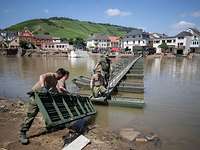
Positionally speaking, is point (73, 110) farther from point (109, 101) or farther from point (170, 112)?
point (170, 112)

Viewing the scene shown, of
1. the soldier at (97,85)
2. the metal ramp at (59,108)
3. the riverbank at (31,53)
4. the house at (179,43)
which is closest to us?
the metal ramp at (59,108)

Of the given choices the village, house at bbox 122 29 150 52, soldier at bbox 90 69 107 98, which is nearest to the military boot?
soldier at bbox 90 69 107 98

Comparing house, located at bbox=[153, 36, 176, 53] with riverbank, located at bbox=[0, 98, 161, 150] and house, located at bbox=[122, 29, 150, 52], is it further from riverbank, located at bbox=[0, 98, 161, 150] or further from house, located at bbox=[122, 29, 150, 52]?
riverbank, located at bbox=[0, 98, 161, 150]

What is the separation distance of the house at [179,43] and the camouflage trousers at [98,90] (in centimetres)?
6666

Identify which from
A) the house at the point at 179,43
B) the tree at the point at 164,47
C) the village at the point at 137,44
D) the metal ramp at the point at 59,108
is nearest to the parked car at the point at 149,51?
the village at the point at 137,44

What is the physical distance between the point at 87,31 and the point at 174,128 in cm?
17726

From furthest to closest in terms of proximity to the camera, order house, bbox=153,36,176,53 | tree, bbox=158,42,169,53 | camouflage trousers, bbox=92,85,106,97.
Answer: house, bbox=153,36,176,53 < tree, bbox=158,42,169,53 < camouflage trousers, bbox=92,85,106,97

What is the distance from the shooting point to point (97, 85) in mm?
10523

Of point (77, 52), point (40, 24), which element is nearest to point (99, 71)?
point (77, 52)

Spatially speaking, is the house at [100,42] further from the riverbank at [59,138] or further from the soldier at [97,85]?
the riverbank at [59,138]

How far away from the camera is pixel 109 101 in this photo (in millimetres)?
10875

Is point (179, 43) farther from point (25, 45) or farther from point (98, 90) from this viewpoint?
point (98, 90)

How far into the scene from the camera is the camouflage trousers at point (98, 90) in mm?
10586

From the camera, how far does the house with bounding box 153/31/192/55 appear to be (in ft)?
240
